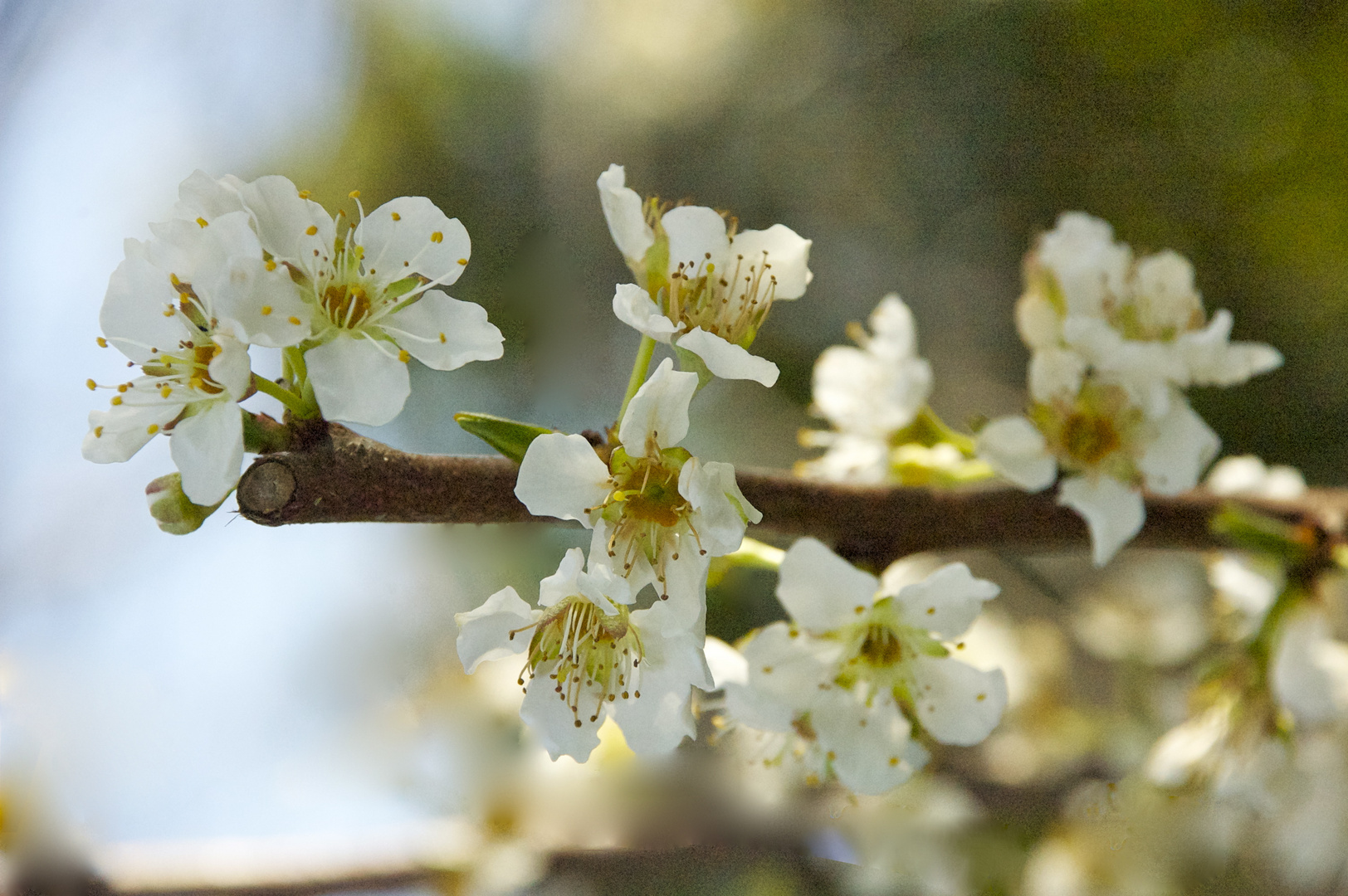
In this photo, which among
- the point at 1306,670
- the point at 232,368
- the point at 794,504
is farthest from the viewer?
the point at 1306,670

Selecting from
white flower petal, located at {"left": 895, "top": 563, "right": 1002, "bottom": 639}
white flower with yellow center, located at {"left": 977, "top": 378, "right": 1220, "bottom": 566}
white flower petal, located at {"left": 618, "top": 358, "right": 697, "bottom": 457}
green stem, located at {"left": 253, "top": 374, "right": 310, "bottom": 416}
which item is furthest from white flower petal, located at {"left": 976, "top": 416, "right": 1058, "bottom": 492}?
green stem, located at {"left": 253, "top": 374, "right": 310, "bottom": 416}

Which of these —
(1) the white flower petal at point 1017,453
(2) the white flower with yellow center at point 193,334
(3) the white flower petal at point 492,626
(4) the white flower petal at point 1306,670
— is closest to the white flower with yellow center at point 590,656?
(3) the white flower petal at point 492,626

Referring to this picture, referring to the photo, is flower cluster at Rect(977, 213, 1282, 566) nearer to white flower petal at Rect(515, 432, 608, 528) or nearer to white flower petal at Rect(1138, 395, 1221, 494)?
white flower petal at Rect(1138, 395, 1221, 494)

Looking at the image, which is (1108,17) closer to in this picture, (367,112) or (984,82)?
(984,82)

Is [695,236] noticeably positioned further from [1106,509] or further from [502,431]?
[1106,509]

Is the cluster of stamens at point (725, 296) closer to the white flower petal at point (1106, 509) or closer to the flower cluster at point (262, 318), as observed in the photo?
the flower cluster at point (262, 318)

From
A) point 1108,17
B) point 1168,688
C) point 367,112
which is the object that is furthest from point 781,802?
point 1108,17

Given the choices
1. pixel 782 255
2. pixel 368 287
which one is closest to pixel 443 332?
pixel 368 287

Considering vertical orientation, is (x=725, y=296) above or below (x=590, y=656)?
above
